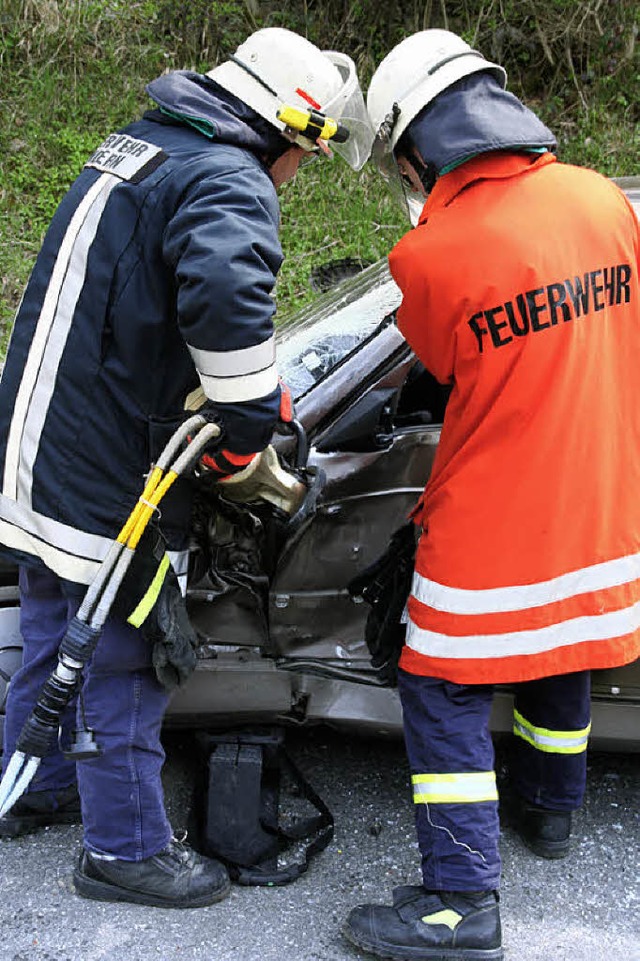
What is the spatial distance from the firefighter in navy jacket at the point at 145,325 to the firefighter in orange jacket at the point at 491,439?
11.1 inches

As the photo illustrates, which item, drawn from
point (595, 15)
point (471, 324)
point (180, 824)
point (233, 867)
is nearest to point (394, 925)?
point (233, 867)

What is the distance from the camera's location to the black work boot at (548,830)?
2.67 metres

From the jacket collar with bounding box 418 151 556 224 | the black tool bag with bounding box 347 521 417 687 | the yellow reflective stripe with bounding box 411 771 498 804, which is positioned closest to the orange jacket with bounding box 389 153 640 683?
the jacket collar with bounding box 418 151 556 224

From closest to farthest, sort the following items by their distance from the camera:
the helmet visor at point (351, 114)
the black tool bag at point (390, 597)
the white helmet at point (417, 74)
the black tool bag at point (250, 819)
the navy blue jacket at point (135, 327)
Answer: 1. the navy blue jacket at point (135, 327)
2. the white helmet at point (417, 74)
3. the helmet visor at point (351, 114)
4. the black tool bag at point (390, 597)
5. the black tool bag at point (250, 819)

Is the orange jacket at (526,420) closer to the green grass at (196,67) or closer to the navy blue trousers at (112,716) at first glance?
the navy blue trousers at (112,716)

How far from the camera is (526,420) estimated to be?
211 centimetres

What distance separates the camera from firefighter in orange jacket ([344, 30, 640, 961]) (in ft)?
6.72

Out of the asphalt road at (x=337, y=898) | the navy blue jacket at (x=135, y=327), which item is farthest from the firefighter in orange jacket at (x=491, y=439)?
the navy blue jacket at (x=135, y=327)

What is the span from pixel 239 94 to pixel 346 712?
1576mm

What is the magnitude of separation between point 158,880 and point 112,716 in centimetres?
46

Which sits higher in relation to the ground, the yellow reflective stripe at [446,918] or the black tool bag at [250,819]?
the yellow reflective stripe at [446,918]

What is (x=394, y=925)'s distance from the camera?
231cm

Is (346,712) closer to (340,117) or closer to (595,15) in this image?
Answer: (340,117)

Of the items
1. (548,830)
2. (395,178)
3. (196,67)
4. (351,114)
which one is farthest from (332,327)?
(196,67)
